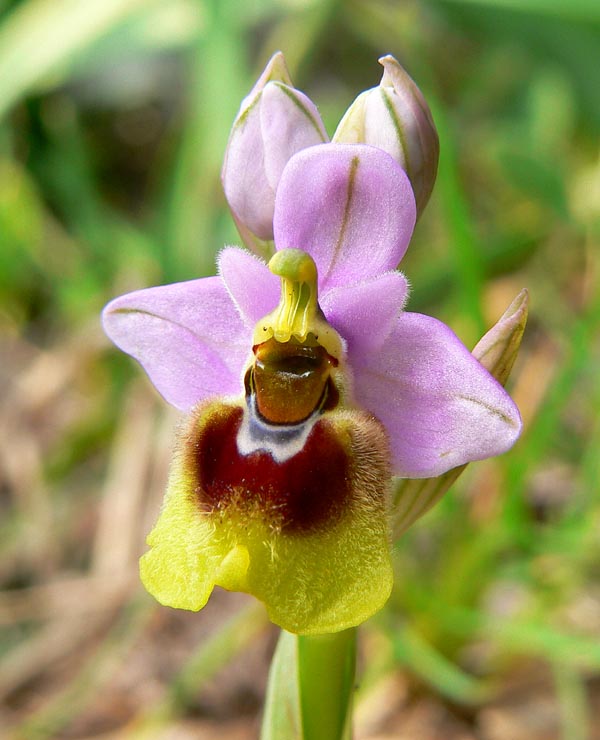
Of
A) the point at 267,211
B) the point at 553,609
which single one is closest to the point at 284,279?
the point at 267,211

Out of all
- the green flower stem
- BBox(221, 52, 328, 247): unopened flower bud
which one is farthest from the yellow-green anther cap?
the green flower stem

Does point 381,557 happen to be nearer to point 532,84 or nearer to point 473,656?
point 473,656

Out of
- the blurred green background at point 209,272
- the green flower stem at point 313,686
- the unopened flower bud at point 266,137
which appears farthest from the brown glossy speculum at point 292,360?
the blurred green background at point 209,272

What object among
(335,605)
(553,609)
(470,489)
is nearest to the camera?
(335,605)

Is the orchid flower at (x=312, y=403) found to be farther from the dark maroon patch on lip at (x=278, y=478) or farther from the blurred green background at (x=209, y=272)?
the blurred green background at (x=209, y=272)

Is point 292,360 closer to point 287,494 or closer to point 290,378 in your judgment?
point 290,378

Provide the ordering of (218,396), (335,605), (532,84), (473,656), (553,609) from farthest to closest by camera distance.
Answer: (532,84)
(473,656)
(553,609)
(218,396)
(335,605)
